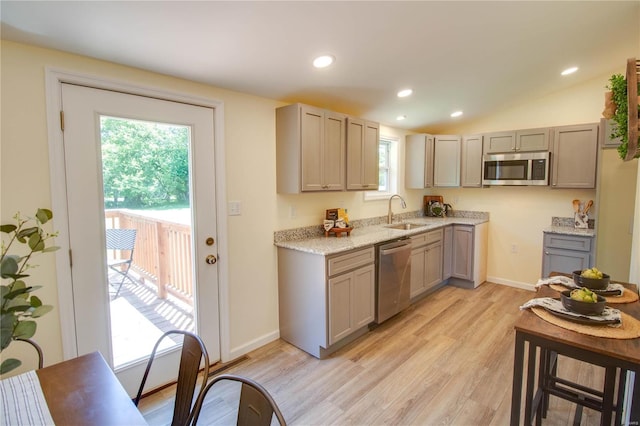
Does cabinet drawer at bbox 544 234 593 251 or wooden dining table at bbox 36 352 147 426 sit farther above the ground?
cabinet drawer at bbox 544 234 593 251

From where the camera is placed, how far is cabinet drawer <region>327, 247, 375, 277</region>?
2659mm

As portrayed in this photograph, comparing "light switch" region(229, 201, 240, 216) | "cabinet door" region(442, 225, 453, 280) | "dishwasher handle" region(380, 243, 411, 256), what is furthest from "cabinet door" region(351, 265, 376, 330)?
"cabinet door" region(442, 225, 453, 280)

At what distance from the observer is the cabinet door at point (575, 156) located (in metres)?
3.66

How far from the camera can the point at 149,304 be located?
2.24m

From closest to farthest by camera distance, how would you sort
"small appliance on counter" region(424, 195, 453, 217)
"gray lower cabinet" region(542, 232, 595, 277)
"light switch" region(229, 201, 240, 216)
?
"light switch" region(229, 201, 240, 216), "gray lower cabinet" region(542, 232, 595, 277), "small appliance on counter" region(424, 195, 453, 217)

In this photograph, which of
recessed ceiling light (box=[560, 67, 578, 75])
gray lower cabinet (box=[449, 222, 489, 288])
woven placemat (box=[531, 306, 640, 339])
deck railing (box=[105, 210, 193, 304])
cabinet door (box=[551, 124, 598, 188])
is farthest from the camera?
Result: gray lower cabinet (box=[449, 222, 489, 288])

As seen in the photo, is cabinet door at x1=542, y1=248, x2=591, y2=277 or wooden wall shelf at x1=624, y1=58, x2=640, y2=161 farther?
cabinet door at x1=542, y1=248, x2=591, y2=277

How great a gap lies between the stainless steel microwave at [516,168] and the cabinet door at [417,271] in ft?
4.84

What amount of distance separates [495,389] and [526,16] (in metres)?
2.62

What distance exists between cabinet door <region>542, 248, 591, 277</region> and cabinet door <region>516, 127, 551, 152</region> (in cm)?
127

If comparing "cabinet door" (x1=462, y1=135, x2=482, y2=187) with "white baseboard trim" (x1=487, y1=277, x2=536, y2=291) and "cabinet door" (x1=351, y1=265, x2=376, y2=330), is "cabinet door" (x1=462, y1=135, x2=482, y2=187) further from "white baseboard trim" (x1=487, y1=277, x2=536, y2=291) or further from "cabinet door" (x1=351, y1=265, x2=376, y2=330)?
"cabinet door" (x1=351, y1=265, x2=376, y2=330)

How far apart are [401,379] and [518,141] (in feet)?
11.1

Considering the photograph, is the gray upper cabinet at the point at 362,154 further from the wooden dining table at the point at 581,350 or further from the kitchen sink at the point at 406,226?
the wooden dining table at the point at 581,350

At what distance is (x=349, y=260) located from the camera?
2818mm
